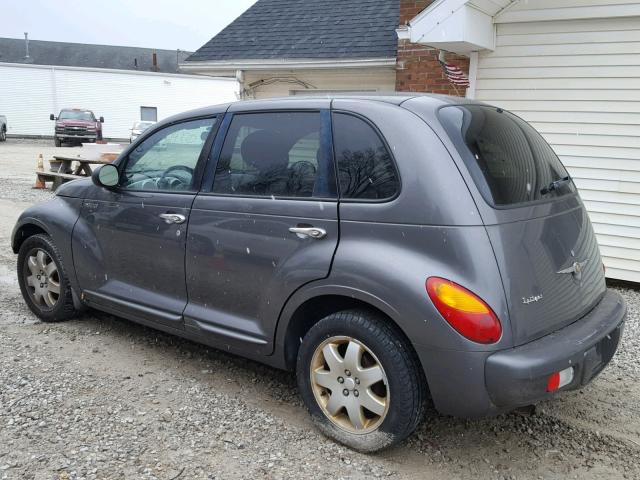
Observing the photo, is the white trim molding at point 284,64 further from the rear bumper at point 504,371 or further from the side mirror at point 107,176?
the rear bumper at point 504,371

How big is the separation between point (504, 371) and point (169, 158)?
8.19ft

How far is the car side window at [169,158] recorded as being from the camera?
361 cm

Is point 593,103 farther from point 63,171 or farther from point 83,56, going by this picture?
point 83,56

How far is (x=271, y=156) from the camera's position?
3254 millimetres

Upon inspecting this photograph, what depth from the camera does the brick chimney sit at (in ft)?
23.1

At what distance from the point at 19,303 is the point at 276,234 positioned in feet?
10.7

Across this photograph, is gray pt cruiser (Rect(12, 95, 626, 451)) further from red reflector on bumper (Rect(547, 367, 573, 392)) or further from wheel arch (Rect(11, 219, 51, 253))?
wheel arch (Rect(11, 219, 51, 253))

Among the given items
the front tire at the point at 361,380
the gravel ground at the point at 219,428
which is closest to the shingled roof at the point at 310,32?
the gravel ground at the point at 219,428

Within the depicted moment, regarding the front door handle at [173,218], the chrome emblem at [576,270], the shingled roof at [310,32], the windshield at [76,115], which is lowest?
the chrome emblem at [576,270]

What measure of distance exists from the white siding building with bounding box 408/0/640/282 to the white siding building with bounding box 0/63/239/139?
103 feet

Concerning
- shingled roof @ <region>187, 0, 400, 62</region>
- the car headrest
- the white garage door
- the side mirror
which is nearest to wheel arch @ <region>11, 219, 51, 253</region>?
the side mirror

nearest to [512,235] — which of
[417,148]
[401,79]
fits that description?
[417,148]

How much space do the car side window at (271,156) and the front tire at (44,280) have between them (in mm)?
1760

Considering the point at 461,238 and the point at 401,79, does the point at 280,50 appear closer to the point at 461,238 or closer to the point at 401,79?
the point at 401,79
